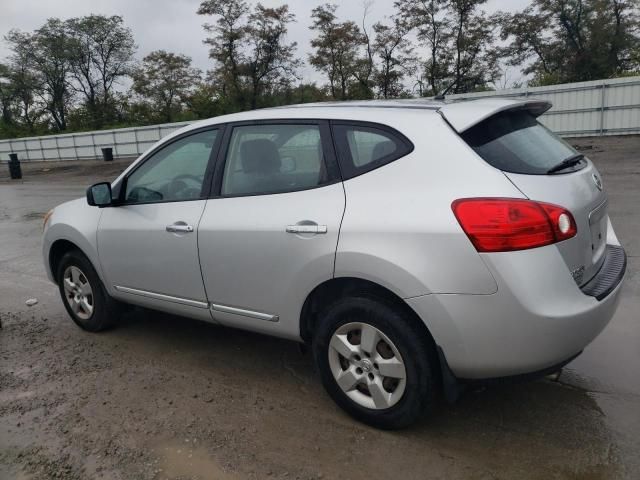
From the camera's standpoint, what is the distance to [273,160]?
3332 millimetres

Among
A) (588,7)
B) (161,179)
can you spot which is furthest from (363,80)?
(161,179)

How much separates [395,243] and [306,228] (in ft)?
1.77

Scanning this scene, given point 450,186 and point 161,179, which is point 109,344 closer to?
point 161,179

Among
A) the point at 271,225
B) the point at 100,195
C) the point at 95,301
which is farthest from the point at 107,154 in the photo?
the point at 271,225

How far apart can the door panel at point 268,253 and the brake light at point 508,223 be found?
68 cm

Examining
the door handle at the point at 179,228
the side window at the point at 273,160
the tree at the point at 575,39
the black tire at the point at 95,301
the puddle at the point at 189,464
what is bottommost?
the puddle at the point at 189,464

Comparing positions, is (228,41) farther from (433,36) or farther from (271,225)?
(271,225)

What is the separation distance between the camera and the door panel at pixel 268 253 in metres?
2.91

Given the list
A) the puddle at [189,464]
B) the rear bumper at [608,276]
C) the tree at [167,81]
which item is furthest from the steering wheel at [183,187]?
the tree at [167,81]

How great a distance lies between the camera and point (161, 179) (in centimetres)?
393

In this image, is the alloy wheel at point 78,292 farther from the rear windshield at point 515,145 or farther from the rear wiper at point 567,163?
the rear wiper at point 567,163

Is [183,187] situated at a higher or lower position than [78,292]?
higher

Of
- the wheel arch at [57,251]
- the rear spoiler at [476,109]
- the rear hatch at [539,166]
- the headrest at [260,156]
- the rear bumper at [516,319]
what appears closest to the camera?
the rear bumper at [516,319]

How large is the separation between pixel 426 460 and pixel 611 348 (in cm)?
183
